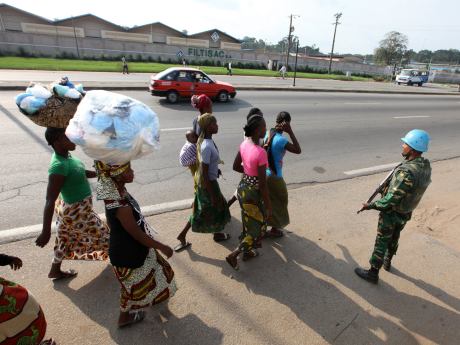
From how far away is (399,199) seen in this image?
9.13ft

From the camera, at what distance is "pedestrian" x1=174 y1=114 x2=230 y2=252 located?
3.07m

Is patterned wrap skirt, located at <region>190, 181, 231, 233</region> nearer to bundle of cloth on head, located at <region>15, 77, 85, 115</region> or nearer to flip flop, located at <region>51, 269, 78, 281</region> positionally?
flip flop, located at <region>51, 269, 78, 281</region>

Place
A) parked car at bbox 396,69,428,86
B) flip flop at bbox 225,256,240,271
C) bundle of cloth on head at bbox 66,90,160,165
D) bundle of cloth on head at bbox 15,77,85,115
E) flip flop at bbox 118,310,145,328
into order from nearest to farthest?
bundle of cloth on head at bbox 66,90,160,165 < bundle of cloth on head at bbox 15,77,85,115 < flip flop at bbox 118,310,145,328 < flip flop at bbox 225,256,240,271 < parked car at bbox 396,69,428,86

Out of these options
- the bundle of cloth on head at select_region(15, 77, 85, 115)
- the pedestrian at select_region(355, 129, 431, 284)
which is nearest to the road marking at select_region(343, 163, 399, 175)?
the pedestrian at select_region(355, 129, 431, 284)

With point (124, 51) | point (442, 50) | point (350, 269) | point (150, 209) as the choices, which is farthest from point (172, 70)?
point (442, 50)

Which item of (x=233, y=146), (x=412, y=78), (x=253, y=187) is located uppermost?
(x=412, y=78)

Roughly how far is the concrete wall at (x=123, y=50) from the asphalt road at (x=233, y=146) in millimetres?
28763

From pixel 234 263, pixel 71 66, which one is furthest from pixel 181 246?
pixel 71 66

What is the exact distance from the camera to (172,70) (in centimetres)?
1223

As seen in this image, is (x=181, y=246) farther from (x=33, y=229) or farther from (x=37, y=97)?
(x=37, y=97)

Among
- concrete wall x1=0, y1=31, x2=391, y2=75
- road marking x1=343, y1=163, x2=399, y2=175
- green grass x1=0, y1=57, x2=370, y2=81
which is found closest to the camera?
road marking x1=343, y1=163, x2=399, y2=175

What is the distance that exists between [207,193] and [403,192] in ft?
6.38

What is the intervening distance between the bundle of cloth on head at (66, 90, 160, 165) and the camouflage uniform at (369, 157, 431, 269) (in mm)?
2310

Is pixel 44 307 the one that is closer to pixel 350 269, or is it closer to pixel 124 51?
pixel 350 269
